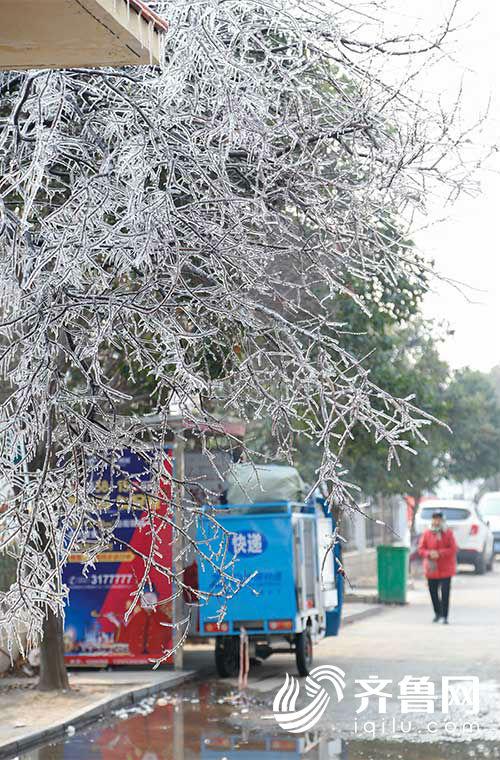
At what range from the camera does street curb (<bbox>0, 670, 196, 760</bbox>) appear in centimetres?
989

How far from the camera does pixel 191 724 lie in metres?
11.1

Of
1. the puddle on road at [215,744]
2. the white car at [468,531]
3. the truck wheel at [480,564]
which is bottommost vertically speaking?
the puddle on road at [215,744]

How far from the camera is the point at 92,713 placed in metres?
11.5

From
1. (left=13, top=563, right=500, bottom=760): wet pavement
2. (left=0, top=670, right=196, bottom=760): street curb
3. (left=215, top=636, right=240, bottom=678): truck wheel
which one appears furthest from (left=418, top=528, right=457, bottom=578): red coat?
(left=0, top=670, right=196, bottom=760): street curb

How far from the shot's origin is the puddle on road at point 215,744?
9547 millimetres

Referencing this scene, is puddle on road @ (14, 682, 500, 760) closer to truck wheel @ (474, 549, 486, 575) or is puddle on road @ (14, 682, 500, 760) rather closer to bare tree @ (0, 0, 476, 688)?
bare tree @ (0, 0, 476, 688)

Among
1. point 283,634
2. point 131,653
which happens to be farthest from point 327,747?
point 131,653

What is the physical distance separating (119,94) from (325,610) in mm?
9666

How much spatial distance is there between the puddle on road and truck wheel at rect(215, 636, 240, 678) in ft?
7.11

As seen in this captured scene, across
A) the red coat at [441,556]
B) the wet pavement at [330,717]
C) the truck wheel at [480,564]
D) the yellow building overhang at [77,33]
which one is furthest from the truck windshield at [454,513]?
the yellow building overhang at [77,33]

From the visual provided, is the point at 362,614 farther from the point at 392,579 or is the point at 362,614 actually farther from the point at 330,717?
the point at 330,717

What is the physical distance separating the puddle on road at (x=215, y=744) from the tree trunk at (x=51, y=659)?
113 centimetres

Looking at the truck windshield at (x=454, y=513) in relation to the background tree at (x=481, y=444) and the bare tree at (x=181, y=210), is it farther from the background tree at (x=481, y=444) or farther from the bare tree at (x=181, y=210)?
the bare tree at (x=181, y=210)

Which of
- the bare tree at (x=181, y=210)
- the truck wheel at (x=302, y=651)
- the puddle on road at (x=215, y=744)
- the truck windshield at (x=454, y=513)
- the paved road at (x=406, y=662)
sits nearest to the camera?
the bare tree at (x=181, y=210)
